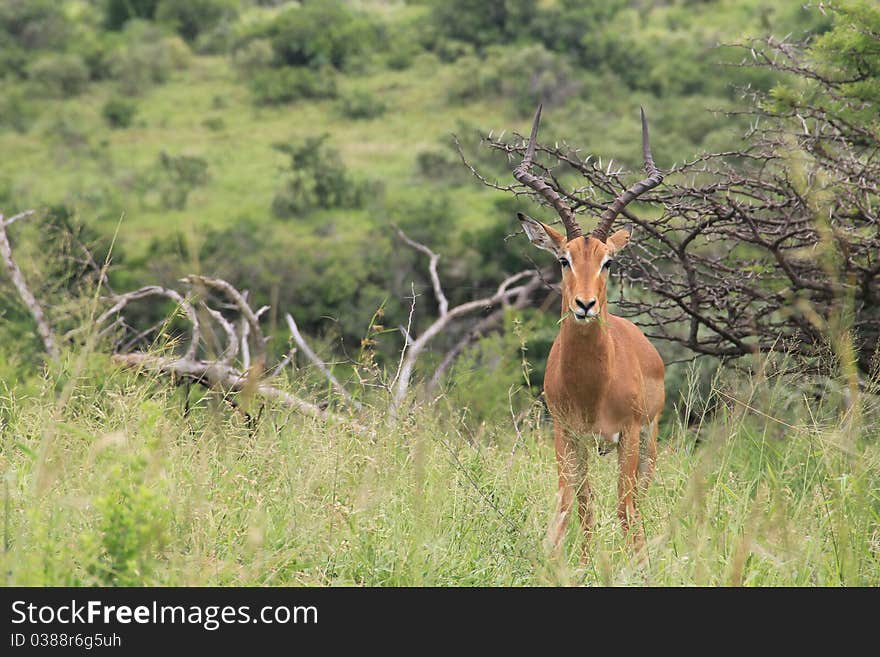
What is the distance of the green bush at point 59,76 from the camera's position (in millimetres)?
56281

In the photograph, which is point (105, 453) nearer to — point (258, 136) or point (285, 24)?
point (258, 136)

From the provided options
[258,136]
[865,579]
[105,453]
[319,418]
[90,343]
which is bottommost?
[258,136]

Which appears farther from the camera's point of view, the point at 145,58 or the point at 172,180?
the point at 145,58

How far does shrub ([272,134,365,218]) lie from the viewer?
42.2 m

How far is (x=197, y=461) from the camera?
4.55 m

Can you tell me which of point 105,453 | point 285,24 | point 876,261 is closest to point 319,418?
point 105,453

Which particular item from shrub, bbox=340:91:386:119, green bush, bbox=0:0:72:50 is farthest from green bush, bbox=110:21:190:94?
shrub, bbox=340:91:386:119

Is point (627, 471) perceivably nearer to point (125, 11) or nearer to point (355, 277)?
point (355, 277)

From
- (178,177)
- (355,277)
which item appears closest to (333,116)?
(178,177)

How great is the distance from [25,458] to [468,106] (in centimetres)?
5119

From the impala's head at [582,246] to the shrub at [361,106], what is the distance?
50.5 m

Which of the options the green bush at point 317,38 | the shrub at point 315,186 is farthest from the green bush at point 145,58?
the shrub at point 315,186

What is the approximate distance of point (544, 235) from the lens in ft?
17.5

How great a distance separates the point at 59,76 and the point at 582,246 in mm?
55963
